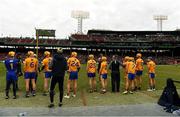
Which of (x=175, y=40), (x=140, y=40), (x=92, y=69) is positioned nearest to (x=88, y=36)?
(x=140, y=40)

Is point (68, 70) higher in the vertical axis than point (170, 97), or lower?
higher

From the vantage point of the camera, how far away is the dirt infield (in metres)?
10.0

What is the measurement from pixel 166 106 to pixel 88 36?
91906 millimetres

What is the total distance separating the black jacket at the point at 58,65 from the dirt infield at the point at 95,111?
1.19 meters

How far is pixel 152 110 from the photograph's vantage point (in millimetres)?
10648

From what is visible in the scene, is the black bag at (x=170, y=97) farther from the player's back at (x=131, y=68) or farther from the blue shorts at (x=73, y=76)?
the player's back at (x=131, y=68)

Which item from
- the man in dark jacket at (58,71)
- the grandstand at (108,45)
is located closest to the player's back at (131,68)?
the man in dark jacket at (58,71)

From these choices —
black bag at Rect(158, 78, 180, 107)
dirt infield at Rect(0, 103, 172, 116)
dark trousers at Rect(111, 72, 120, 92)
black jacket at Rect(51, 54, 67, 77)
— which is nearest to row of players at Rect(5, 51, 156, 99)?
black jacket at Rect(51, 54, 67, 77)

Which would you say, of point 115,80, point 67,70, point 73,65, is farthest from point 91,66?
point 67,70

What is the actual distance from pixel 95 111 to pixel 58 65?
238 cm

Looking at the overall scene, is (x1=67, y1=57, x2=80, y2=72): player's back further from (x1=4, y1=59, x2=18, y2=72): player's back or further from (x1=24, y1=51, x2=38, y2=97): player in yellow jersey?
(x1=4, y1=59, x2=18, y2=72): player's back

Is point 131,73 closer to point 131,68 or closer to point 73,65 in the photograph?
point 131,68

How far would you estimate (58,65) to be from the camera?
39.2ft

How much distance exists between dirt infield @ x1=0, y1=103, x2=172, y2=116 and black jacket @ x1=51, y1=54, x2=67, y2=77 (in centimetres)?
119
